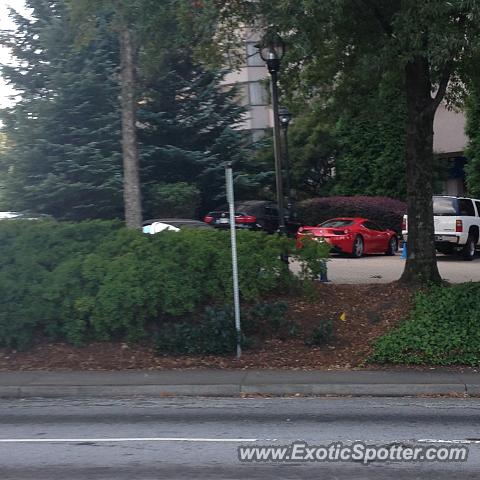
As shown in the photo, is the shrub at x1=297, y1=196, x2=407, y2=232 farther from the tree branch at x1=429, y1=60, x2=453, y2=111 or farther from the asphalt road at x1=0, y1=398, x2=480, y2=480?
the asphalt road at x1=0, y1=398, x2=480, y2=480

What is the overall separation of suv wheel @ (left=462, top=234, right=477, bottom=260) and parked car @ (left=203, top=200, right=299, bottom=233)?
645 cm

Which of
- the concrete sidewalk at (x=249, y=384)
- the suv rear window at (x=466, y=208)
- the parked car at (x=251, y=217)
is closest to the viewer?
the concrete sidewalk at (x=249, y=384)

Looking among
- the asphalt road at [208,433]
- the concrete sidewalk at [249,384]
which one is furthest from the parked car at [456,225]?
the asphalt road at [208,433]

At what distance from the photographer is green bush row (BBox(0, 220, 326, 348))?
1200 centimetres

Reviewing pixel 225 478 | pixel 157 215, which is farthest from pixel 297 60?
pixel 157 215

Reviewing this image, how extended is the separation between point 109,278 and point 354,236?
45.2 feet

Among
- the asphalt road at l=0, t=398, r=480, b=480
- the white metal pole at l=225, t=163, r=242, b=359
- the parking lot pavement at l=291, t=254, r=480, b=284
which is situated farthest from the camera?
the parking lot pavement at l=291, t=254, r=480, b=284

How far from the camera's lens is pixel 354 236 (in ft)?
80.4

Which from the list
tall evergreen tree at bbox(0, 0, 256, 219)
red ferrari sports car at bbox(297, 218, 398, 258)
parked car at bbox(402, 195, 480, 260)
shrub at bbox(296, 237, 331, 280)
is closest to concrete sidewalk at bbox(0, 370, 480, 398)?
shrub at bbox(296, 237, 331, 280)

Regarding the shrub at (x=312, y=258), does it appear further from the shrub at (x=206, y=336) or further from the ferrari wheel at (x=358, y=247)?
the ferrari wheel at (x=358, y=247)

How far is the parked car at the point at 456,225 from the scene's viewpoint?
2275cm

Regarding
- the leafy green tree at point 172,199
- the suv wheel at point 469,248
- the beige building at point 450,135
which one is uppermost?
the beige building at point 450,135

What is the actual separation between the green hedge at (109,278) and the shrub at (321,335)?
3.91ft

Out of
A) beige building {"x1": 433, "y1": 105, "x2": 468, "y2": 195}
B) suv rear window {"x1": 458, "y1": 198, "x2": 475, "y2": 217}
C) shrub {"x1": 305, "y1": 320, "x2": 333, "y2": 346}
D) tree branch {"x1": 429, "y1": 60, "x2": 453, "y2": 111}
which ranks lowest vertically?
shrub {"x1": 305, "y1": 320, "x2": 333, "y2": 346}
